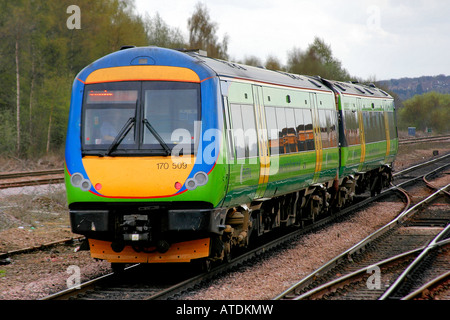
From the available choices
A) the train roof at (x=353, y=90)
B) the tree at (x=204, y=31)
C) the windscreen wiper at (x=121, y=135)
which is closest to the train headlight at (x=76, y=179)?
the windscreen wiper at (x=121, y=135)

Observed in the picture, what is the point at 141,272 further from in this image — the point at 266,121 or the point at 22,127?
the point at 22,127

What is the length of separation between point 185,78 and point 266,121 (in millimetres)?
2774

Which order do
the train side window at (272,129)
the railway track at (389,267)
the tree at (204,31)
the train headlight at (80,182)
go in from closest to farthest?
the railway track at (389,267) → the train headlight at (80,182) → the train side window at (272,129) → the tree at (204,31)

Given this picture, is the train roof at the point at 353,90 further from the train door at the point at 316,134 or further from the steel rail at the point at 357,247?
the steel rail at the point at 357,247

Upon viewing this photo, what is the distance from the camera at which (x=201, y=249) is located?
10000 mm

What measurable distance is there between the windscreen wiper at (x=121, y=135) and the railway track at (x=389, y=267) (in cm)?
303

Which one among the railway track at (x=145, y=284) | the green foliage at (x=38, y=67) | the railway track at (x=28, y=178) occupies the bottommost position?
the railway track at (x=145, y=284)

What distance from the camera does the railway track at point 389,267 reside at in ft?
30.4

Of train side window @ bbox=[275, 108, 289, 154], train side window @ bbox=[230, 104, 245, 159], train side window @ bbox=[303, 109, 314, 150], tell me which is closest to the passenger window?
train side window @ bbox=[230, 104, 245, 159]

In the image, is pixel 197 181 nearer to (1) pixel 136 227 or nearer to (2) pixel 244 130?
(1) pixel 136 227

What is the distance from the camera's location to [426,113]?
87875 mm

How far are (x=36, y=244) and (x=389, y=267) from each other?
6.46 metres
